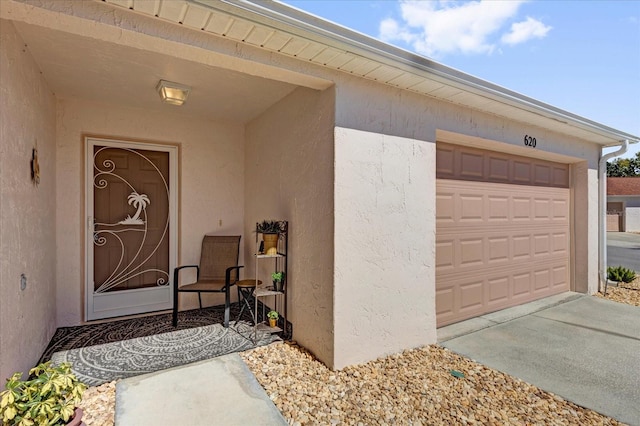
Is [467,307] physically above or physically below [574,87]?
below

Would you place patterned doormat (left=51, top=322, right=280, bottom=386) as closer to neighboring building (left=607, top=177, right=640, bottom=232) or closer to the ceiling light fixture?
the ceiling light fixture

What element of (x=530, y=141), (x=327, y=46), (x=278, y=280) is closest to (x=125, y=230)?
(x=278, y=280)

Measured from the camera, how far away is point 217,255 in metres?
4.39

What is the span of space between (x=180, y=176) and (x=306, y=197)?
2216 mm

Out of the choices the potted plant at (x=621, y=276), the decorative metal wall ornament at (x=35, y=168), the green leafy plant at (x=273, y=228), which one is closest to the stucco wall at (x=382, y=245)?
the green leafy plant at (x=273, y=228)

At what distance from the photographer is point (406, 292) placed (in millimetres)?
3213

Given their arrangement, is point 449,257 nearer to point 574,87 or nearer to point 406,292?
point 406,292

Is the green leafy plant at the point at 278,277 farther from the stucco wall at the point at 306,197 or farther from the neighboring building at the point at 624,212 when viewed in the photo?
the neighboring building at the point at 624,212

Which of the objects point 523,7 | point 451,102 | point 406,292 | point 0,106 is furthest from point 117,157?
point 523,7

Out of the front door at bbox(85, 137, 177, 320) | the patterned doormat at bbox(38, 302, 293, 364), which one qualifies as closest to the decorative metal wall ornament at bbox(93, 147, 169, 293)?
the front door at bbox(85, 137, 177, 320)

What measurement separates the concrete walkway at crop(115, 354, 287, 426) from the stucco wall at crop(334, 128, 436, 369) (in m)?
0.81

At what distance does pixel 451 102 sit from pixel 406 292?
2.21m

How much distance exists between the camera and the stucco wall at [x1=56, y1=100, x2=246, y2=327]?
3.69m

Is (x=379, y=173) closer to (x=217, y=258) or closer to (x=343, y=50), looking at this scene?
(x=343, y=50)
